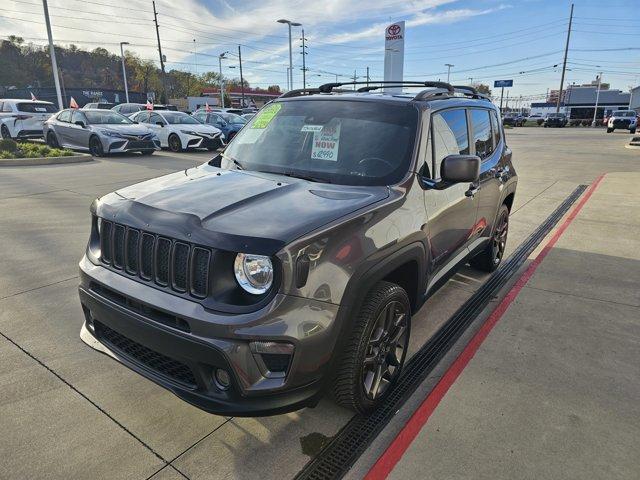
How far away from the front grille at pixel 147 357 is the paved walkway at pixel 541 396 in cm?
105

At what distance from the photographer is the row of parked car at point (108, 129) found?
48.2ft

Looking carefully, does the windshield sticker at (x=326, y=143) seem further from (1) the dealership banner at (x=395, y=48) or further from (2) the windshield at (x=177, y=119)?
(1) the dealership banner at (x=395, y=48)

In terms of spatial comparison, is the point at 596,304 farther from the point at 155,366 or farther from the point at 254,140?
the point at 155,366

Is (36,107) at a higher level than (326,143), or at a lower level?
higher

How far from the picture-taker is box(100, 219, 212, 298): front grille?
2.18 m

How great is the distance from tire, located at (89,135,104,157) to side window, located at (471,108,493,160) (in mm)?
13198

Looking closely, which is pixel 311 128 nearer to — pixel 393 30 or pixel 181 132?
pixel 181 132

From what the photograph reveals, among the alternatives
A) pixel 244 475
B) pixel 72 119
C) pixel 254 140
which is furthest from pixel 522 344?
pixel 72 119

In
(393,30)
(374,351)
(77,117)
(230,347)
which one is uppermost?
(393,30)

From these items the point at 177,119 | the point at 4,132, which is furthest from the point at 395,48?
the point at 4,132

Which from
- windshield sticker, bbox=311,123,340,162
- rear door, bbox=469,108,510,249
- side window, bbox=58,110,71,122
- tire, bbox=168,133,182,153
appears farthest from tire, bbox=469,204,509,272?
side window, bbox=58,110,71,122

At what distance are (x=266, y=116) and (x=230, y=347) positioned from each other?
238 centimetres

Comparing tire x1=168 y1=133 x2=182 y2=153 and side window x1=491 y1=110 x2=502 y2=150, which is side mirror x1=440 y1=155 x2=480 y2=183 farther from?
tire x1=168 y1=133 x2=182 y2=153

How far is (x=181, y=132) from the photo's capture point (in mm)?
16594
